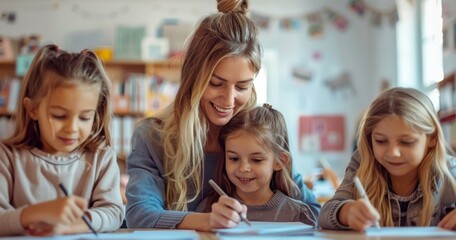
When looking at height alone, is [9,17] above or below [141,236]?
above

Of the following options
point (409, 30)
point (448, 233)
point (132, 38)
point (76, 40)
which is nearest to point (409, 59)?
point (409, 30)

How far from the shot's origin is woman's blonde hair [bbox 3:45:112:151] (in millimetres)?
1085

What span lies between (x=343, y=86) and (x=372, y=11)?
2.20 ft

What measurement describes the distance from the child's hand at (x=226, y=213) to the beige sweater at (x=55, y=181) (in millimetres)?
179

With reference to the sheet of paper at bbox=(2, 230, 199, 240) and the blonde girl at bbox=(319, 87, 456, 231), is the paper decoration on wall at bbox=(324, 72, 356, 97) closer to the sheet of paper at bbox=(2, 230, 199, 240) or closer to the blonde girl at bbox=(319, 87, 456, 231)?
the blonde girl at bbox=(319, 87, 456, 231)

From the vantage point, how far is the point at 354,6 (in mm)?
5418

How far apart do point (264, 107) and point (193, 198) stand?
0.30 meters

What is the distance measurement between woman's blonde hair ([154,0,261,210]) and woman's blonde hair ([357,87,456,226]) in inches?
12.5


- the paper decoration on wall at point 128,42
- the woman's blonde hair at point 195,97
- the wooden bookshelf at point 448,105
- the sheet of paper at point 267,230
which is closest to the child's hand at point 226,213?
the sheet of paper at point 267,230

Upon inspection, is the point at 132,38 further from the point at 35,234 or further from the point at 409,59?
the point at 35,234

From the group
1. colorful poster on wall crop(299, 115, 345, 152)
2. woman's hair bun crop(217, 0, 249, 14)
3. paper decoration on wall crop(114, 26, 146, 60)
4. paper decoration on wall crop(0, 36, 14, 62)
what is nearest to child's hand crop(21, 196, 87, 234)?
woman's hair bun crop(217, 0, 249, 14)

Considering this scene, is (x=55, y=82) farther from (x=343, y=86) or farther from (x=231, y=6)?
(x=343, y=86)

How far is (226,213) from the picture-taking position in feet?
3.63

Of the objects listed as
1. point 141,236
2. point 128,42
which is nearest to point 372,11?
point 128,42
